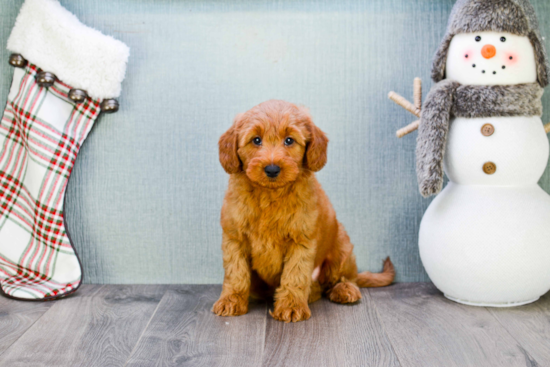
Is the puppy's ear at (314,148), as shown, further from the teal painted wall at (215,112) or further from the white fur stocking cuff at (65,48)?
the white fur stocking cuff at (65,48)

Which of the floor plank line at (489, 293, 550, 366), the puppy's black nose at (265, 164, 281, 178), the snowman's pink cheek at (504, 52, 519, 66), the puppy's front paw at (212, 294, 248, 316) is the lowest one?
the floor plank line at (489, 293, 550, 366)

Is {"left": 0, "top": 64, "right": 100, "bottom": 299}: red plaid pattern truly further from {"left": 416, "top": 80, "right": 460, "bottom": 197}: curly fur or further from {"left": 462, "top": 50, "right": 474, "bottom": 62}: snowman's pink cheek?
{"left": 462, "top": 50, "right": 474, "bottom": 62}: snowman's pink cheek

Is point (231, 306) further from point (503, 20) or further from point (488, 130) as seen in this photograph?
point (503, 20)

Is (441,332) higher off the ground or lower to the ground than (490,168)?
lower

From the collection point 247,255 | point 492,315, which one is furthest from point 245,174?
point 492,315

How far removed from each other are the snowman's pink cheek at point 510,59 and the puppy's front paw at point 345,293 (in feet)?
3.48

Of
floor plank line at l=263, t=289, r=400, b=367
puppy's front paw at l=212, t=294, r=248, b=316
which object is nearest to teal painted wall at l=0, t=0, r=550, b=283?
puppy's front paw at l=212, t=294, r=248, b=316

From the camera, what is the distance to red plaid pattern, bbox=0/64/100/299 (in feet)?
7.20

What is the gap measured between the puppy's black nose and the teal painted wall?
24.8 inches

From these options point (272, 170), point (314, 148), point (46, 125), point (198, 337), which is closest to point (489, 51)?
point (314, 148)

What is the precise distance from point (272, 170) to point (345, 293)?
2.22ft

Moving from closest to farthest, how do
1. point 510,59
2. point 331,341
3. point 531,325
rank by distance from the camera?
point 331,341
point 531,325
point 510,59

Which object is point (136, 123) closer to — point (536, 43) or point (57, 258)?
point (57, 258)

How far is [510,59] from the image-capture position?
1.92 metres
